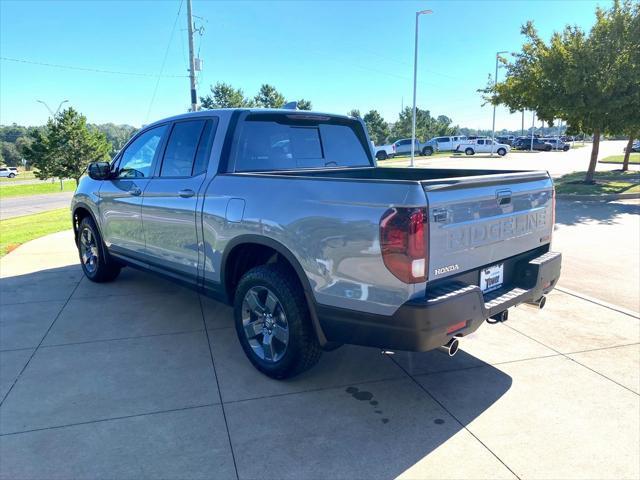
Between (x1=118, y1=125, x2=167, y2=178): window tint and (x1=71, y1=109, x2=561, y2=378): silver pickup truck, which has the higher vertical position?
(x1=118, y1=125, x2=167, y2=178): window tint

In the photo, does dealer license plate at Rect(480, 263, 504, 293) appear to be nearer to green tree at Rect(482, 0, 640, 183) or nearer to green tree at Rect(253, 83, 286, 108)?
green tree at Rect(482, 0, 640, 183)

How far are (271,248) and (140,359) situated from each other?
1.53 metres

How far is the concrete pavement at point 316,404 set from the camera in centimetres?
263

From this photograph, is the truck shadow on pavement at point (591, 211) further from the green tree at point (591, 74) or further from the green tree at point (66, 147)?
the green tree at point (66, 147)

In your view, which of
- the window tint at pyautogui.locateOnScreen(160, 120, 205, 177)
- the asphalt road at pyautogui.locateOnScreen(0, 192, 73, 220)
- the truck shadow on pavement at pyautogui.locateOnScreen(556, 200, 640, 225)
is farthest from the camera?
the asphalt road at pyautogui.locateOnScreen(0, 192, 73, 220)

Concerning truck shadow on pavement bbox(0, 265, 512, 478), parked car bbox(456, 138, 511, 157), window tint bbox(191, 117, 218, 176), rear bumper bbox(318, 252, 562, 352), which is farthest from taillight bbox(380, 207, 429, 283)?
parked car bbox(456, 138, 511, 157)

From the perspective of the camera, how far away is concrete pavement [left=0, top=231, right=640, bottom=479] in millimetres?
2627

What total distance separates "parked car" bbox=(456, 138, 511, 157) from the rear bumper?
Result: 147 feet

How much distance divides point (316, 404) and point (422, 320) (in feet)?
3.63

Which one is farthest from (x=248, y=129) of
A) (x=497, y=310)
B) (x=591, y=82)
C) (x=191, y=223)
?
(x=591, y=82)

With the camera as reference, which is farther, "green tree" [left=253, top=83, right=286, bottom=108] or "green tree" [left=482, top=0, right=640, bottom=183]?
"green tree" [left=253, top=83, right=286, bottom=108]

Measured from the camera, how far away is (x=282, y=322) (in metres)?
3.39

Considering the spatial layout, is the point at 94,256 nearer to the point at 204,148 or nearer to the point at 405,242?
the point at 204,148

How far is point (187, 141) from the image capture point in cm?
429
